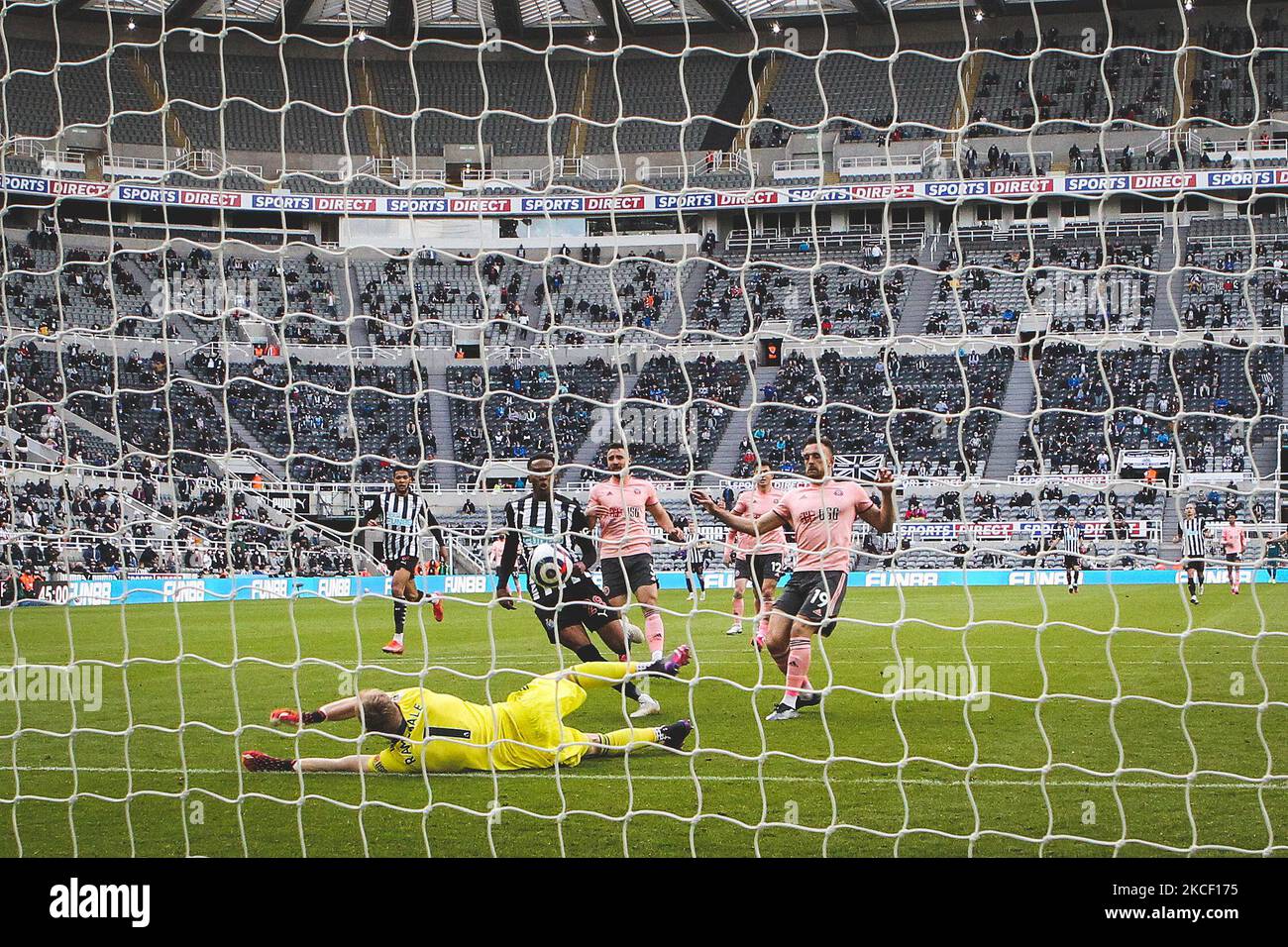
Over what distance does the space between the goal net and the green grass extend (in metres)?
0.04

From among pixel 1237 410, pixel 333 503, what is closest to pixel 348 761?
pixel 333 503

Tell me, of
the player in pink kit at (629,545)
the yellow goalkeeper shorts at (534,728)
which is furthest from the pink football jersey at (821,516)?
the yellow goalkeeper shorts at (534,728)

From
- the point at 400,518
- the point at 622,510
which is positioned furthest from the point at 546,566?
the point at 400,518

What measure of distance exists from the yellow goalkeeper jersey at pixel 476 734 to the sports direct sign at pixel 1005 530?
14.9m

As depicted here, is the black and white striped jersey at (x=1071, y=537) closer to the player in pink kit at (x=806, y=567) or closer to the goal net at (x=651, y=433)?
the goal net at (x=651, y=433)

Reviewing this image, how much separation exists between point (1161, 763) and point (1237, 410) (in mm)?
16052

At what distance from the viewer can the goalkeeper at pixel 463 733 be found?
5457 mm

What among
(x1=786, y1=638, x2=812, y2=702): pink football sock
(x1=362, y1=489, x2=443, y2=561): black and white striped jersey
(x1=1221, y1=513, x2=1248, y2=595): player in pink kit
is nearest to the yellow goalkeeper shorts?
(x1=786, y1=638, x2=812, y2=702): pink football sock

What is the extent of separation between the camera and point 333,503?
20484 mm

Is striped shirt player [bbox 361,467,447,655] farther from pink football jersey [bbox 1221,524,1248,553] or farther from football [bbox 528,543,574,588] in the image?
pink football jersey [bbox 1221,524,1248,553]

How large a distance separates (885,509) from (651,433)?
59.7ft

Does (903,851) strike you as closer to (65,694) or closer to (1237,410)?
(65,694)

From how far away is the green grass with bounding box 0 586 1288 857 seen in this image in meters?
4.83
